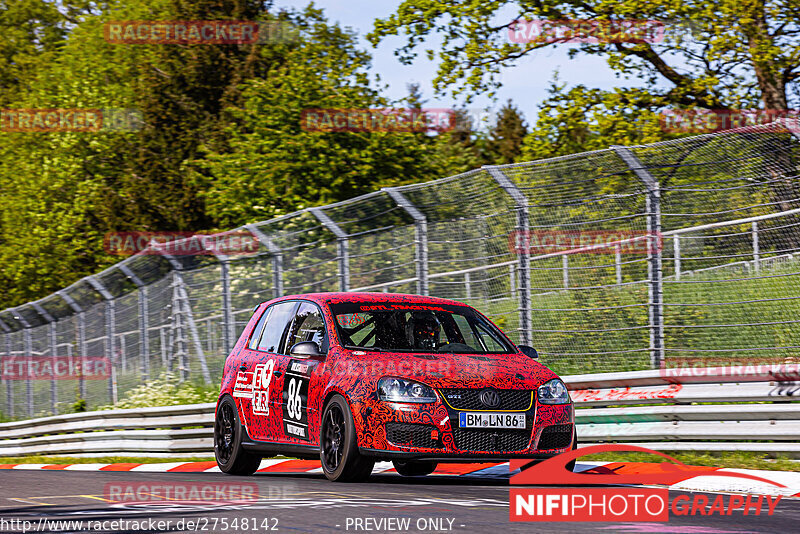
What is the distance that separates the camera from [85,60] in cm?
5134

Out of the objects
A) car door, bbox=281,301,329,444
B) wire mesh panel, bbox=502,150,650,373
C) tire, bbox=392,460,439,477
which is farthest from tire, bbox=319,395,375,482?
wire mesh panel, bbox=502,150,650,373

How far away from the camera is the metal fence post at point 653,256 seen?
11.2 metres

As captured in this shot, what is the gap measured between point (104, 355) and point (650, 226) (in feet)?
44.4

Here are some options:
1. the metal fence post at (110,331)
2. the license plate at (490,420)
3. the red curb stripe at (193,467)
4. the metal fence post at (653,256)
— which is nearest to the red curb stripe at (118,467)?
the red curb stripe at (193,467)

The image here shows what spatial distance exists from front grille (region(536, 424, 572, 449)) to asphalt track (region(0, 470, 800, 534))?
1.55 ft

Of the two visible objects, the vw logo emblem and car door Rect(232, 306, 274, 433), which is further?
car door Rect(232, 306, 274, 433)

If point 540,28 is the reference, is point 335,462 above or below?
below

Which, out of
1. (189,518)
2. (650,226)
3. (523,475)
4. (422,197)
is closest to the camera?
(189,518)

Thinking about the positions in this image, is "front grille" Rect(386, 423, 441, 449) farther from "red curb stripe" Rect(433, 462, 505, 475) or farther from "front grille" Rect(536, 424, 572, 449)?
"red curb stripe" Rect(433, 462, 505, 475)

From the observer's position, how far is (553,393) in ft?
29.6

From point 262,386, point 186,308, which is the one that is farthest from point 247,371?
point 186,308

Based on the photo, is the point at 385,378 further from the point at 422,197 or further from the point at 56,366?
the point at 56,366

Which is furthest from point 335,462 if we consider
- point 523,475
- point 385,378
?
point 523,475

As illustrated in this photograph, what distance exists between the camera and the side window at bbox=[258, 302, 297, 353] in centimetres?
1067
